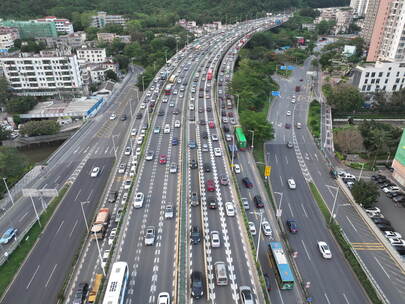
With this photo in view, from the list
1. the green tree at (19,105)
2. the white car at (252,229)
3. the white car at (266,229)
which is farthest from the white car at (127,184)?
the green tree at (19,105)

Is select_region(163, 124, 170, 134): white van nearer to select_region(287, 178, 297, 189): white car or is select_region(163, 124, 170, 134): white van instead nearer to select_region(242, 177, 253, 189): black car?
select_region(242, 177, 253, 189): black car

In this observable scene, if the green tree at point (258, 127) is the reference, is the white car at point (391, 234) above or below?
below

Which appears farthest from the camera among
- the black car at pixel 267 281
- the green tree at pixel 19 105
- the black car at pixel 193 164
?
the green tree at pixel 19 105

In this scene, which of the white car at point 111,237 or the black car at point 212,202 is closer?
the white car at point 111,237

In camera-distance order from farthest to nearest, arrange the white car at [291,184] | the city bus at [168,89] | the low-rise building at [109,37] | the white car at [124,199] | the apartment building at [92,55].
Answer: the low-rise building at [109,37]
the apartment building at [92,55]
the city bus at [168,89]
the white car at [291,184]
the white car at [124,199]

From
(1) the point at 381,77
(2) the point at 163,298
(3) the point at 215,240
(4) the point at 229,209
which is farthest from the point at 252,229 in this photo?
(1) the point at 381,77

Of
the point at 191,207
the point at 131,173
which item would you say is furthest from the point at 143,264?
the point at 131,173

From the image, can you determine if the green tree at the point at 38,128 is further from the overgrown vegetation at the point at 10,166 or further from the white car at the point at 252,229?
the white car at the point at 252,229

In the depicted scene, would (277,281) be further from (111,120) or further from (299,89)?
(299,89)
